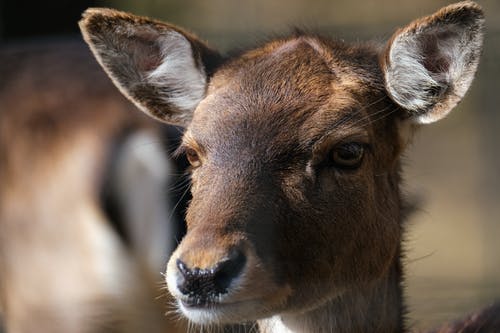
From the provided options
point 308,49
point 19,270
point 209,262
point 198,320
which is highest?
point 308,49

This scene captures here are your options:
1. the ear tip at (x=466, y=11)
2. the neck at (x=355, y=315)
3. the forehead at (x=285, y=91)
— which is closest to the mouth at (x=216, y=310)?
the neck at (x=355, y=315)

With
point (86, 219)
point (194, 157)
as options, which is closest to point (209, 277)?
point (194, 157)

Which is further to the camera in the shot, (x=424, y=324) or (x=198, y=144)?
(x=424, y=324)

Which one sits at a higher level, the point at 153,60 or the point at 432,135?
the point at 153,60

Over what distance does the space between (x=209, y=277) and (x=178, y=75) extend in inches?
46.7

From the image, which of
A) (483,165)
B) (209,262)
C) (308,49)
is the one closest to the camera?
(209,262)

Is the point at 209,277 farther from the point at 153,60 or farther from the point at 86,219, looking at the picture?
the point at 86,219

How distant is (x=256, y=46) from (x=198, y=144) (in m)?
0.82

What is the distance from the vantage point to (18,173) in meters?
5.34

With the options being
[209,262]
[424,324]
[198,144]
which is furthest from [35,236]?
[424,324]

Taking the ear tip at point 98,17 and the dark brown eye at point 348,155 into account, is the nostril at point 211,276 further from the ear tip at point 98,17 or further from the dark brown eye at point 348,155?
the ear tip at point 98,17

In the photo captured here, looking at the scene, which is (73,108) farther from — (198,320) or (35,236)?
(198,320)

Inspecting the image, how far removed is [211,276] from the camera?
332cm

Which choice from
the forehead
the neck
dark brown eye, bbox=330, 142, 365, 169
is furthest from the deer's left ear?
the neck
